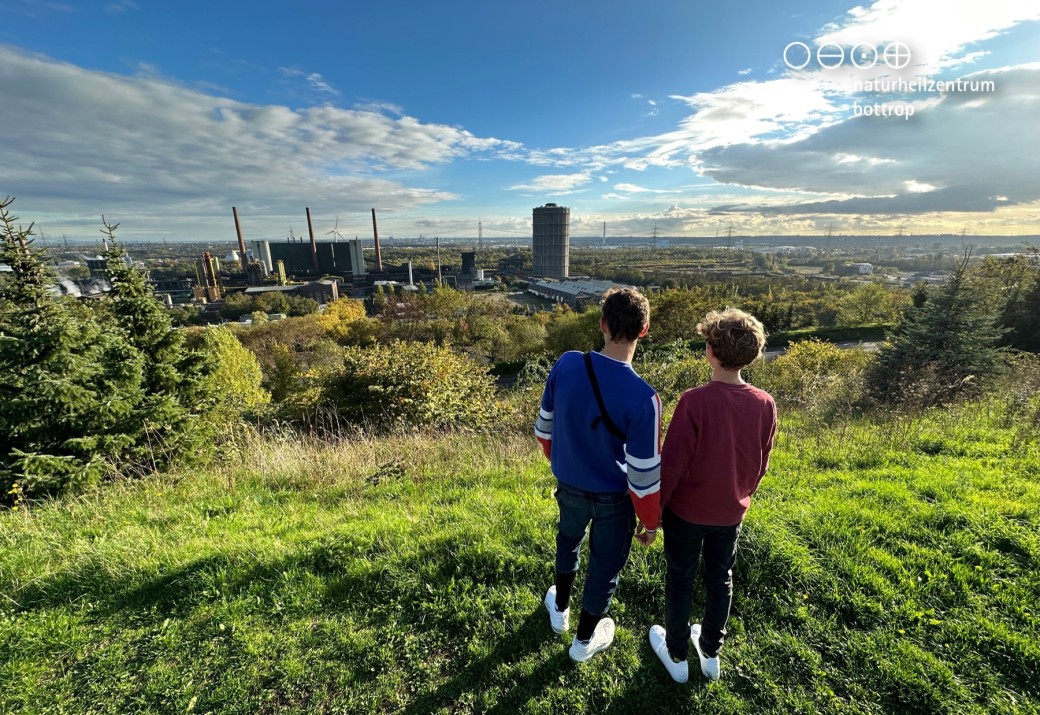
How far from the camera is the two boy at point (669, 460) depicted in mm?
1866

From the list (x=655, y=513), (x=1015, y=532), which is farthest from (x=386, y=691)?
(x=1015, y=532)

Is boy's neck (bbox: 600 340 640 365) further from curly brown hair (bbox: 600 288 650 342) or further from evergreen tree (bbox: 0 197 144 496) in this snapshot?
evergreen tree (bbox: 0 197 144 496)

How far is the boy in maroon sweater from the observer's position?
1853mm

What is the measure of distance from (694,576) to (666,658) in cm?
60

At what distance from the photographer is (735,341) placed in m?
1.81

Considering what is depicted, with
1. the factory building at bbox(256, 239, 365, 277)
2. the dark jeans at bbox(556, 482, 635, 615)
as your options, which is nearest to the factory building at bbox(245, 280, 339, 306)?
the factory building at bbox(256, 239, 365, 277)

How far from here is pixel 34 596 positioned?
277cm

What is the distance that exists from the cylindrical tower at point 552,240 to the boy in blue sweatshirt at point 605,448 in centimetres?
8609

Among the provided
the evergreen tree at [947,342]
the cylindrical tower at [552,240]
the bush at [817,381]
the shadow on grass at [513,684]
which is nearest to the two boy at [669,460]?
the shadow on grass at [513,684]

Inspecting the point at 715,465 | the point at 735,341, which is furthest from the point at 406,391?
the point at 735,341

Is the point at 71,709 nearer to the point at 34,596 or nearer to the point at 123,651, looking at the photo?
the point at 123,651

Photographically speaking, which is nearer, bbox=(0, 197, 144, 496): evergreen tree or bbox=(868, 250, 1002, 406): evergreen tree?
bbox=(0, 197, 144, 496): evergreen tree

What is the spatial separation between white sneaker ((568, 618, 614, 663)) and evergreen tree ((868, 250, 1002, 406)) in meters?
9.08

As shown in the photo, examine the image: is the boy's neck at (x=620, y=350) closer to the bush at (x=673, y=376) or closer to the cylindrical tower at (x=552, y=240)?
the bush at (x=673, y=376)
